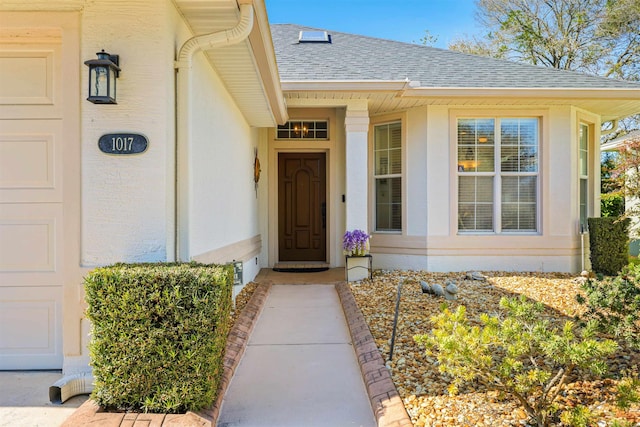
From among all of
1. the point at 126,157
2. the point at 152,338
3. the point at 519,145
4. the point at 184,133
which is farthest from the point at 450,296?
the point at 126,157

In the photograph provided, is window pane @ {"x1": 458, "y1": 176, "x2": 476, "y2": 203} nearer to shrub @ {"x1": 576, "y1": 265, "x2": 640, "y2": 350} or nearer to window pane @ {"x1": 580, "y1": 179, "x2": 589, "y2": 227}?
window pane @ {"x1": 580, "y1": 179, "x2": 589, "y2": 227}

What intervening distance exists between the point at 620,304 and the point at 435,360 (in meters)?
1.35

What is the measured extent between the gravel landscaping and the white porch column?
3.47 feet

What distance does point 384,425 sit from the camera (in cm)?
248

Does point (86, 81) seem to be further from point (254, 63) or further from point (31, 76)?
point (254, 63)

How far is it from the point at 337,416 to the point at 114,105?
264 centimetres

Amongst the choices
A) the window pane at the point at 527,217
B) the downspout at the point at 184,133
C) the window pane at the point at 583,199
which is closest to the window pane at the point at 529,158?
the window pane at the point at 527,217

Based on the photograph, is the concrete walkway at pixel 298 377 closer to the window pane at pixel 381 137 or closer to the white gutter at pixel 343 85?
the white gutter at pixel 343 85

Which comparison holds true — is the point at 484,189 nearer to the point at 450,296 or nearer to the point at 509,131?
the point at 509,131

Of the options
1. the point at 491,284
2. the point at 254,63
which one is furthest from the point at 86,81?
the point at 491,284

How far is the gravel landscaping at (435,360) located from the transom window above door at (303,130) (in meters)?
3.18

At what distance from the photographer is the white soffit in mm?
3059

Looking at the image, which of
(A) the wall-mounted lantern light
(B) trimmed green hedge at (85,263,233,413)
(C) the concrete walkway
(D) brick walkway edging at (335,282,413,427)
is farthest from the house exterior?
(D) brick walkway edging at (335,282,413,427)

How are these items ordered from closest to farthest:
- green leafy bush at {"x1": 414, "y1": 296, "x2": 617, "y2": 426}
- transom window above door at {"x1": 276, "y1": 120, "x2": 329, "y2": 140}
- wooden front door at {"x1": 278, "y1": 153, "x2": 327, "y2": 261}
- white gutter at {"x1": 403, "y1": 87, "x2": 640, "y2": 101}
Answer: green leafy bush at {"x1": 414, "y1": 296, "x2": 617, "y2": 426}, white gutter at {"x1": 403, "y1": 87, "x2": 640, "y2": 101}, transom window above door at {"x1": 276, "y1": 120, "x2": 329, "y2": 140}, wooden front door at {"x1": 278, "y1": 153, "x2": 327, "y2": 261}
